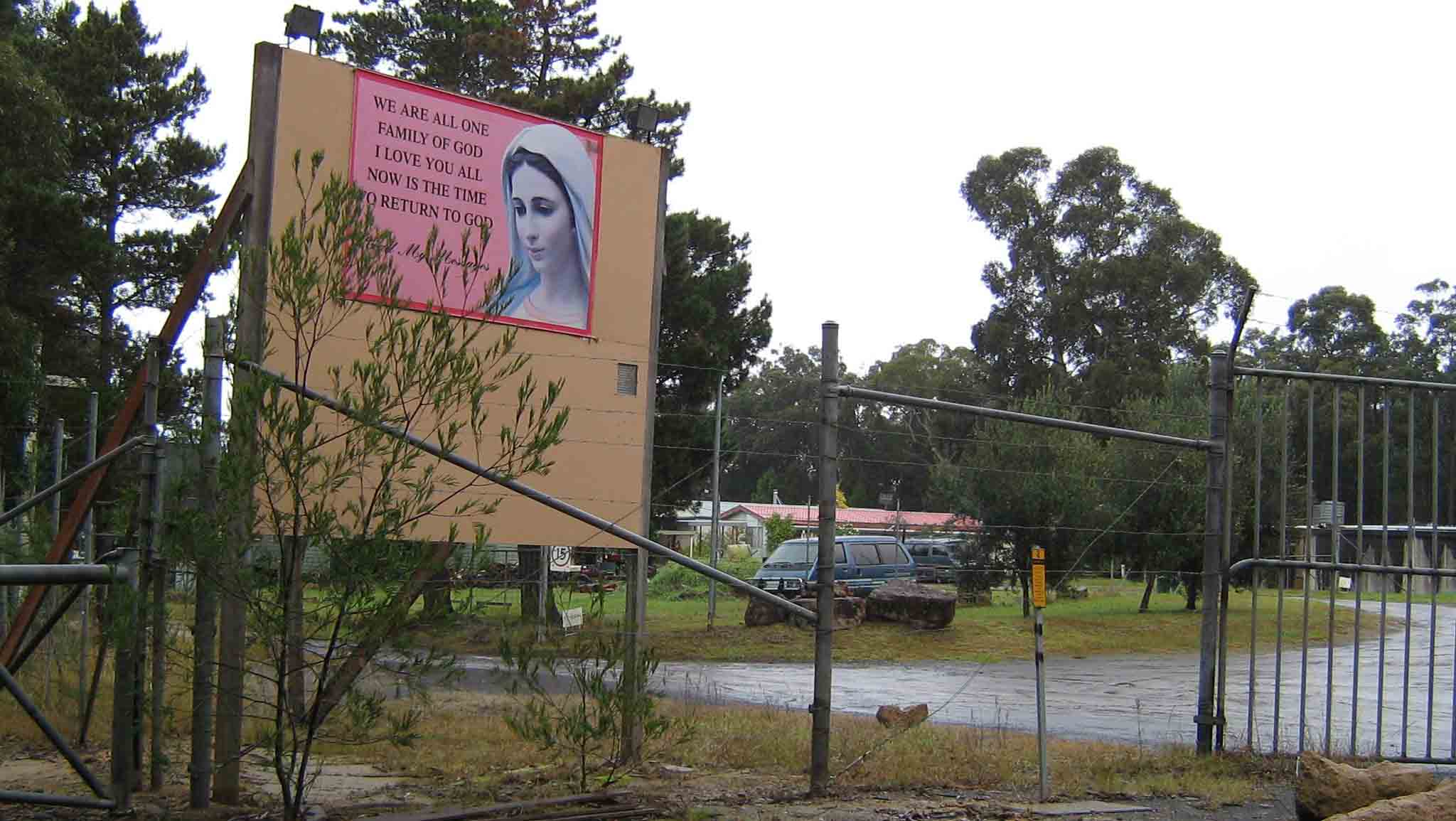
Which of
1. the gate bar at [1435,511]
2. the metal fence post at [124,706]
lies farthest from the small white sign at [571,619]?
the gate bar at [1435,511]

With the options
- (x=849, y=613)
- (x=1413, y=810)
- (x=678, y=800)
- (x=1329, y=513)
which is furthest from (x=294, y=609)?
(x=849, y=613)

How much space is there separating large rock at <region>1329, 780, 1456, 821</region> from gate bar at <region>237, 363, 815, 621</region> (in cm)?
292

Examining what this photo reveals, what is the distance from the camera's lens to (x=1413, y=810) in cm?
618

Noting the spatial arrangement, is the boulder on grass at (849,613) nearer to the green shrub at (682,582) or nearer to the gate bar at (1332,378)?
the green shrub at (682,582)

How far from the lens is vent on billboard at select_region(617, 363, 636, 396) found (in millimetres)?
8688

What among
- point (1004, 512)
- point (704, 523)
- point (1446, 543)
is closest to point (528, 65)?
point (704, 523)

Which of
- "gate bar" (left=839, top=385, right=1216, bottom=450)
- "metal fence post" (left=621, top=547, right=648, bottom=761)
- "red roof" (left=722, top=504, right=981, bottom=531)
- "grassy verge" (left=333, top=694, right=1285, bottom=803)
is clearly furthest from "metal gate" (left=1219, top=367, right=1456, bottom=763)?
"metal fence post" (left=621, top=547, right=648, bottom=761)

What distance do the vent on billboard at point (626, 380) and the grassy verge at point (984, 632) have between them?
13.2 feet

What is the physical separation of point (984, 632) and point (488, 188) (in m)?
7.79

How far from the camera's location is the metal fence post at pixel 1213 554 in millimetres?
8578

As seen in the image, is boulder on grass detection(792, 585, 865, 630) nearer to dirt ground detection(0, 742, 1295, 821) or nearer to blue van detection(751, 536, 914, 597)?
blue van detection(751, 536, 914, 597)

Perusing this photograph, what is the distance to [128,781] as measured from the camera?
6621 mm

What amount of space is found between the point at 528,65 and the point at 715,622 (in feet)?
53.7

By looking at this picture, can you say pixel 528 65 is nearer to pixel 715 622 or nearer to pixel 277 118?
pixel 715 622
